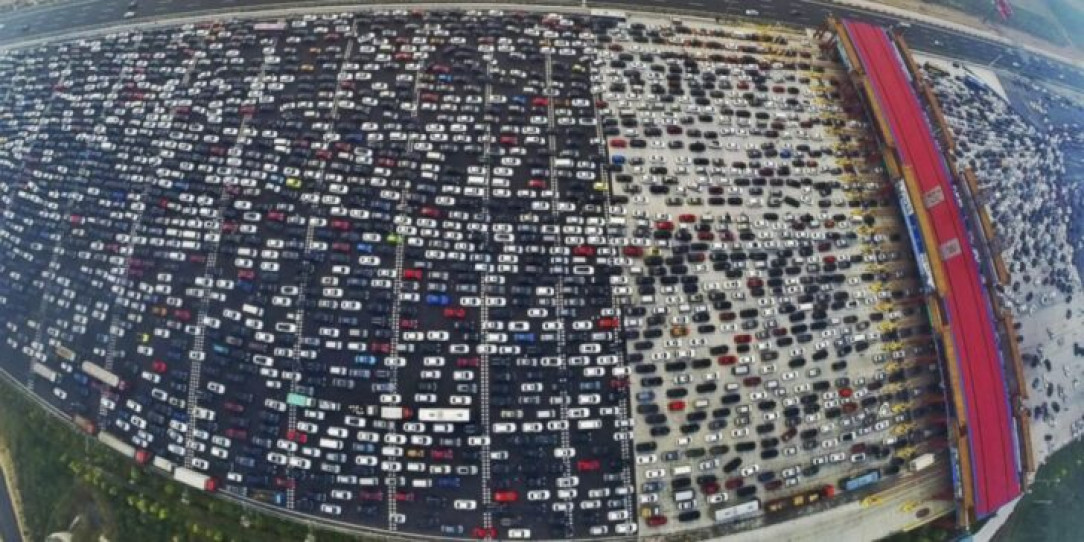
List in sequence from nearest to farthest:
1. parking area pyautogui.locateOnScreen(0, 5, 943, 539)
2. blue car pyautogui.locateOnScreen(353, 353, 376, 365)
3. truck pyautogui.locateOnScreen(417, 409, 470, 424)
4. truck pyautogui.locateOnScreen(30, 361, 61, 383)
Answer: truck pyautogui.locateOnScreen(417, 409, 470, 424) < parking area pyautogui.locateOnScreen(0, 5, 943, 539) < blue car pyautogui.locateOnScreen(353, 353, 376, 365) < truck pyautogui.locateOnScreen(30, 361, 61, 383)

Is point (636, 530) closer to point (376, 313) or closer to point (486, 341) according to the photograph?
point (486, 341)

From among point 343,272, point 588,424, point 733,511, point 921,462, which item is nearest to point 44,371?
point 343,272

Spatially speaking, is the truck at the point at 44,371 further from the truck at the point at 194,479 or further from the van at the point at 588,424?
the van at the point at 588,424

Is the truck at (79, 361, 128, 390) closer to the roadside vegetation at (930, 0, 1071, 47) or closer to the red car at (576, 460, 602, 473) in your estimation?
the red car at (576, 460, 602, 473)

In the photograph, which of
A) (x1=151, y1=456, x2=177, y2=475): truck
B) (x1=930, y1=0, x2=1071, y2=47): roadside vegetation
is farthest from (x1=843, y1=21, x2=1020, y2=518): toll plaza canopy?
(x1=151, y1=456, x2=177, y2=475): truck

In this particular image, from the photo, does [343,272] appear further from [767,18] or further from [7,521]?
[767,18]

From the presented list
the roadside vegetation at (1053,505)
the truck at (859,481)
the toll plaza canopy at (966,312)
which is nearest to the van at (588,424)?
the truck at (859,481)

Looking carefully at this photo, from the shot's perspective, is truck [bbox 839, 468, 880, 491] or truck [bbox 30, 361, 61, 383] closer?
truck [bbox 839, 468, 880, 491]
